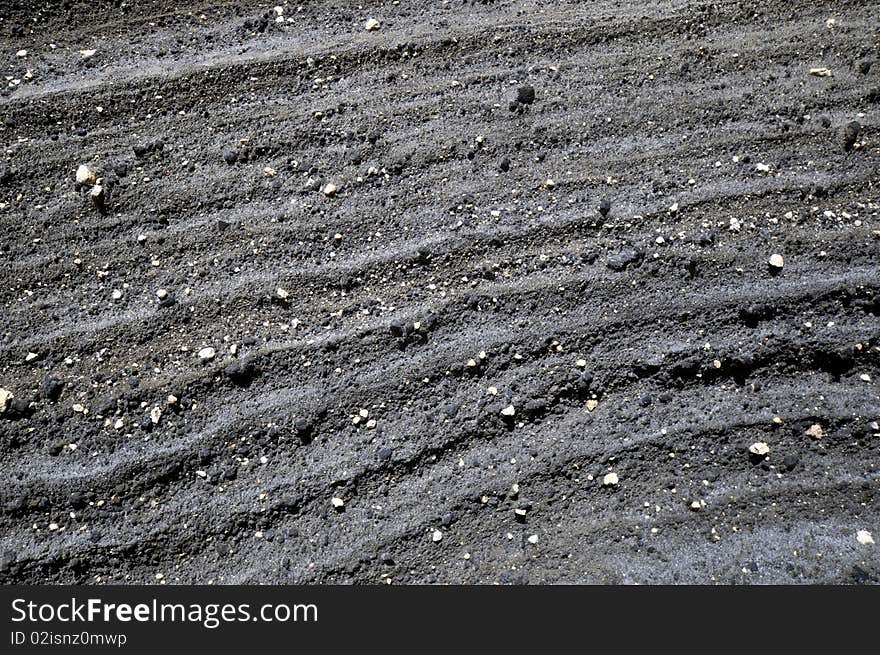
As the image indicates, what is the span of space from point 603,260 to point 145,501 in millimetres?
1425

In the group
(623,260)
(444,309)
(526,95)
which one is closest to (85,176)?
(444,309)

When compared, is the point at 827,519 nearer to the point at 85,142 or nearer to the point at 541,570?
the point at 541,570

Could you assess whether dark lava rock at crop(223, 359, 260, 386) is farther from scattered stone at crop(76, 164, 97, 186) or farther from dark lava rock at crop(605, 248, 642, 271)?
dark lava rock at crop(605, 248, 642, 271)

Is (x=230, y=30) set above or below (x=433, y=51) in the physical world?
above

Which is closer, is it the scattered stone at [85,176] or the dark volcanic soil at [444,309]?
the dark volcanic soil at [444,309]

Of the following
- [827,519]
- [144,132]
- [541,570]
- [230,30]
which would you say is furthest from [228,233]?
[827,519]

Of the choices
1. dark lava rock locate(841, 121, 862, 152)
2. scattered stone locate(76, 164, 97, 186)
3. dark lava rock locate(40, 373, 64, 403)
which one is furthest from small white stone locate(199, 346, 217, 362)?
dark lava rock locate(841, 121, 862, 152)

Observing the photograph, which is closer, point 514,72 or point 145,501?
point 145,501

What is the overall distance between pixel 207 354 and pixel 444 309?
0.67 metres

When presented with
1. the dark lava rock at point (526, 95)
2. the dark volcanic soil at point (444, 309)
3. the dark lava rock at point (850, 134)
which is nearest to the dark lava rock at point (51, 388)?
the dark volcanic soil at point (444, 309)

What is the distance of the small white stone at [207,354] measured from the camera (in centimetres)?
184

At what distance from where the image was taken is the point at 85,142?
1945 millimetres

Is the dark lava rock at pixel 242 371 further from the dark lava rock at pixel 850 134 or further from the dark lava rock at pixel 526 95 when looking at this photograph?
the dark lava rock at pixel 850 134

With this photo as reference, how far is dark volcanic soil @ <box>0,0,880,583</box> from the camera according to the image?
1.80m
